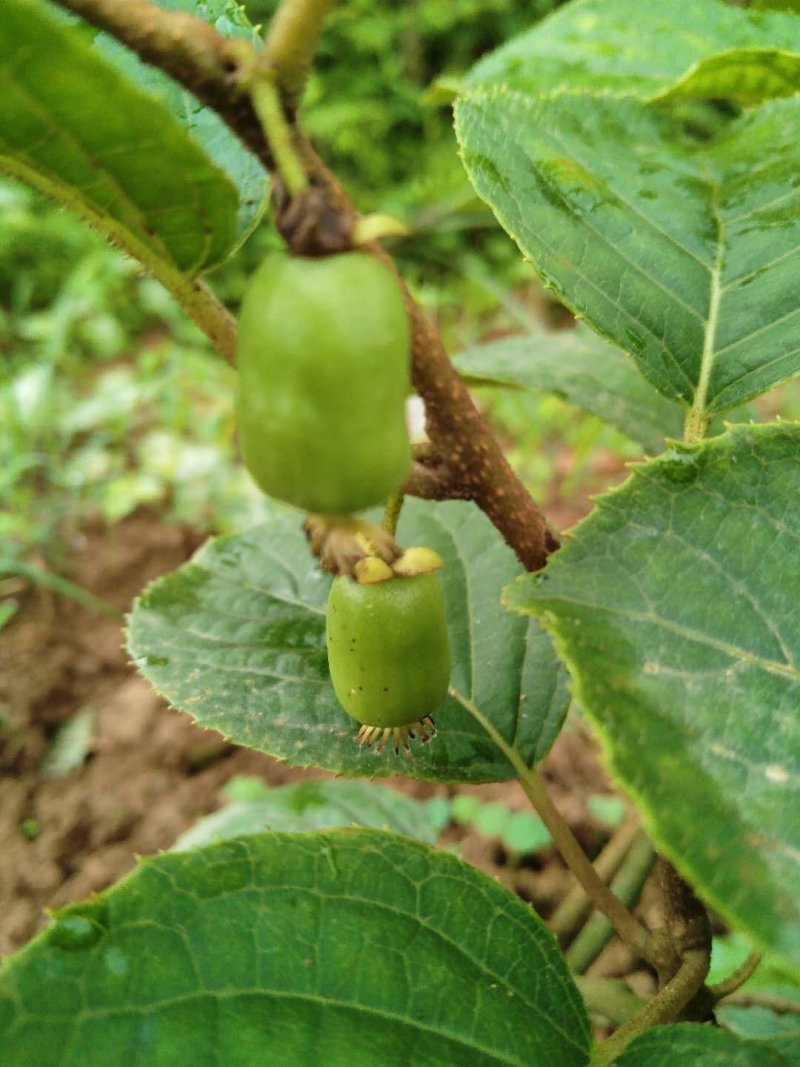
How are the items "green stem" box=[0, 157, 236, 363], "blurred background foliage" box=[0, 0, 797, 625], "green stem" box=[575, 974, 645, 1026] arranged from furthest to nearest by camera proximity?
"blurred background foliage" box=[0, 0, 797, 625], "green stem" box=[575, 974, 645, 1026], "green stem" box=[0, 157, 236, 363]

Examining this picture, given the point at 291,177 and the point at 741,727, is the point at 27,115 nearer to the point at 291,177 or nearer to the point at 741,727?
the point at 291,177

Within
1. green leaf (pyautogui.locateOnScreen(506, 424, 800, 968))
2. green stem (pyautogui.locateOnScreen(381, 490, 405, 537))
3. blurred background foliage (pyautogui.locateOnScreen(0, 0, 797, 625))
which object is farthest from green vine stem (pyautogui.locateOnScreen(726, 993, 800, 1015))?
blurred background foliage (pyautogui.locateOnScreen(0, 0, 797, 625))

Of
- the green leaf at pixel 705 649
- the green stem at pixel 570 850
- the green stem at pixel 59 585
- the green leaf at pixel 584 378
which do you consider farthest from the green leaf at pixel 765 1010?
the green stem at pixel 59 585

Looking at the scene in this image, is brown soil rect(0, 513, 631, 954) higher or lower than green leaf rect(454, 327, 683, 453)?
lower

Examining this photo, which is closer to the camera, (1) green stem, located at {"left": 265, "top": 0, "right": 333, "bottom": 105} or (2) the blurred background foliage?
(1) green stem, located at {"left": 265, "top": 0, "right": 333, "bottom": 105}

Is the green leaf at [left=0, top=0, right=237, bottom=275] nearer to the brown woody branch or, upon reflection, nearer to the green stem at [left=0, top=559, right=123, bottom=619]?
the brown woody branch

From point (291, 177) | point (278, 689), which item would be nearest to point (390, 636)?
point (278, 689)

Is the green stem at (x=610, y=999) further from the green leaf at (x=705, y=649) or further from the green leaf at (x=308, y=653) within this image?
the green leaf at (x=705, y=649)
